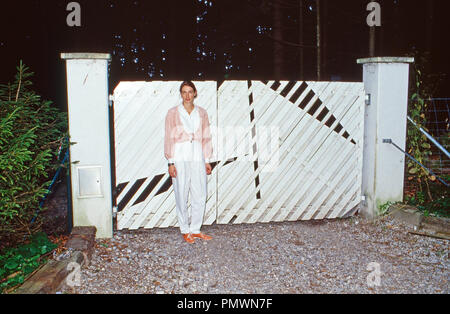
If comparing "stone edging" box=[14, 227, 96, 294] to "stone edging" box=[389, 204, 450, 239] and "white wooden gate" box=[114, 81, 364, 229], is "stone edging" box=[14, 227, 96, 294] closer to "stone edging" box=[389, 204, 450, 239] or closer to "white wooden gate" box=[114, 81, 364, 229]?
"white wooden gate" box=[114, 81, 364, 229]

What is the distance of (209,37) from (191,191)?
15757mm

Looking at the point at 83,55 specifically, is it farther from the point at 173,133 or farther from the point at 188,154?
the point at 188,154

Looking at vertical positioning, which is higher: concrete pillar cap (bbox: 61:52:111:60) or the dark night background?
the dark night background

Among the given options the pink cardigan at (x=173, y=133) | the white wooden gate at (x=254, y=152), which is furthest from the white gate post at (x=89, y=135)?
the pink cardigan at (x=173, y=133)

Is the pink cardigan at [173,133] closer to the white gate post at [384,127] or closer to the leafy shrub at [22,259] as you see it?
the leafy shrub at [22,259]

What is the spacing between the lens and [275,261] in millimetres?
4461

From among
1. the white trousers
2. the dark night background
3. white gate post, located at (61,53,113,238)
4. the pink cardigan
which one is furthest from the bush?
the dark night background

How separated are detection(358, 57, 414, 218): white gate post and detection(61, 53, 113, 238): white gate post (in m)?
3.58

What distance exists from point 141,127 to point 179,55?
31.3 ft

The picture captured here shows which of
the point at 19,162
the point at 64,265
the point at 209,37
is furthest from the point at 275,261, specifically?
the point at 209,37

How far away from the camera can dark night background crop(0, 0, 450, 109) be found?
1409cm

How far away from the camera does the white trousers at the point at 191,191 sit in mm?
4965

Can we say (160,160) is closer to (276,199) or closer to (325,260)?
(276,199)

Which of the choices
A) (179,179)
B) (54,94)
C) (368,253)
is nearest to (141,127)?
(179,179)
